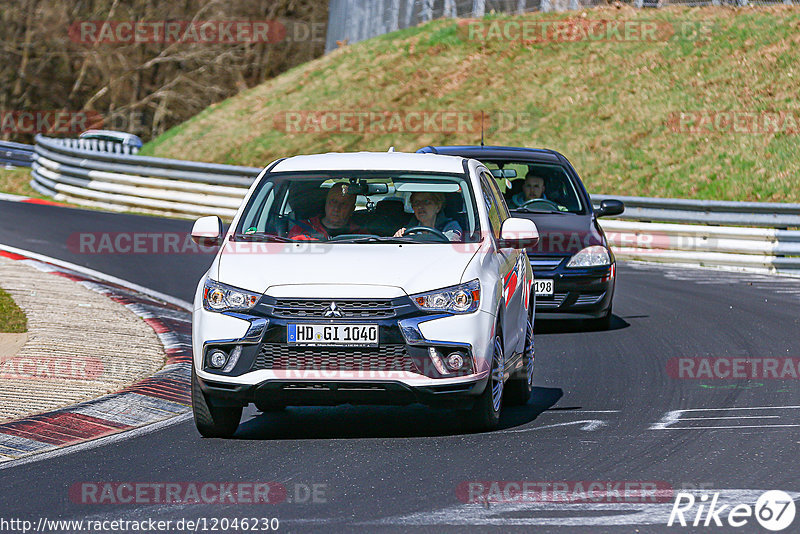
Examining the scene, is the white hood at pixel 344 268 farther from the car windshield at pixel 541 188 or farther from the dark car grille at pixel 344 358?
the car windshield at pixel 541 188

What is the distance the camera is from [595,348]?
474 inches

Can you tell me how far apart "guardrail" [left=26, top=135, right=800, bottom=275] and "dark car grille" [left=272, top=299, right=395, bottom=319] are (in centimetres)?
1389

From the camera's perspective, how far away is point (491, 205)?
29.7ft

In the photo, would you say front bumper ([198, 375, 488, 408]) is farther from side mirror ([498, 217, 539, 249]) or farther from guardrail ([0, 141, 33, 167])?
guardrail ([0, 141, 33, 167])

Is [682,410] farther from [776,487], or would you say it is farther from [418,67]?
[418,67]

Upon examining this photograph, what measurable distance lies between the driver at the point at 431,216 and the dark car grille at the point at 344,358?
1280 millimetres

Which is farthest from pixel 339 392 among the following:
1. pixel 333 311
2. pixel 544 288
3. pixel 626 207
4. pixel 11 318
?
pixel 626 207

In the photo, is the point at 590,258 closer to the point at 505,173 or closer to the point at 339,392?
the point at 505,173

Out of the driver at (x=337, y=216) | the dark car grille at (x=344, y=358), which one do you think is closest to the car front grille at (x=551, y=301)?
the driver at (x=337, y=216)

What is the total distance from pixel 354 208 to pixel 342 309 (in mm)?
1605

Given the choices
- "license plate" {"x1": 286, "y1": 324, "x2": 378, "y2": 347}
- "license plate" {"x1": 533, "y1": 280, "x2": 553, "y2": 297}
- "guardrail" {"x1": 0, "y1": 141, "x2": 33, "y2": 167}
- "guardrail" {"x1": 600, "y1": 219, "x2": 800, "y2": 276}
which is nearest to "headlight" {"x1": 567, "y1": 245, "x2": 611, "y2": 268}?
"license plate" {"x1": 533, "y1": 280, "x2": 553, "y2": 297}

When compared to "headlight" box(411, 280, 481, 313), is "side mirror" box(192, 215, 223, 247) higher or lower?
higher

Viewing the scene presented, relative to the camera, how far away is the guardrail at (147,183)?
85.3 ft

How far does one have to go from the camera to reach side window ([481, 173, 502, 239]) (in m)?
8.75
